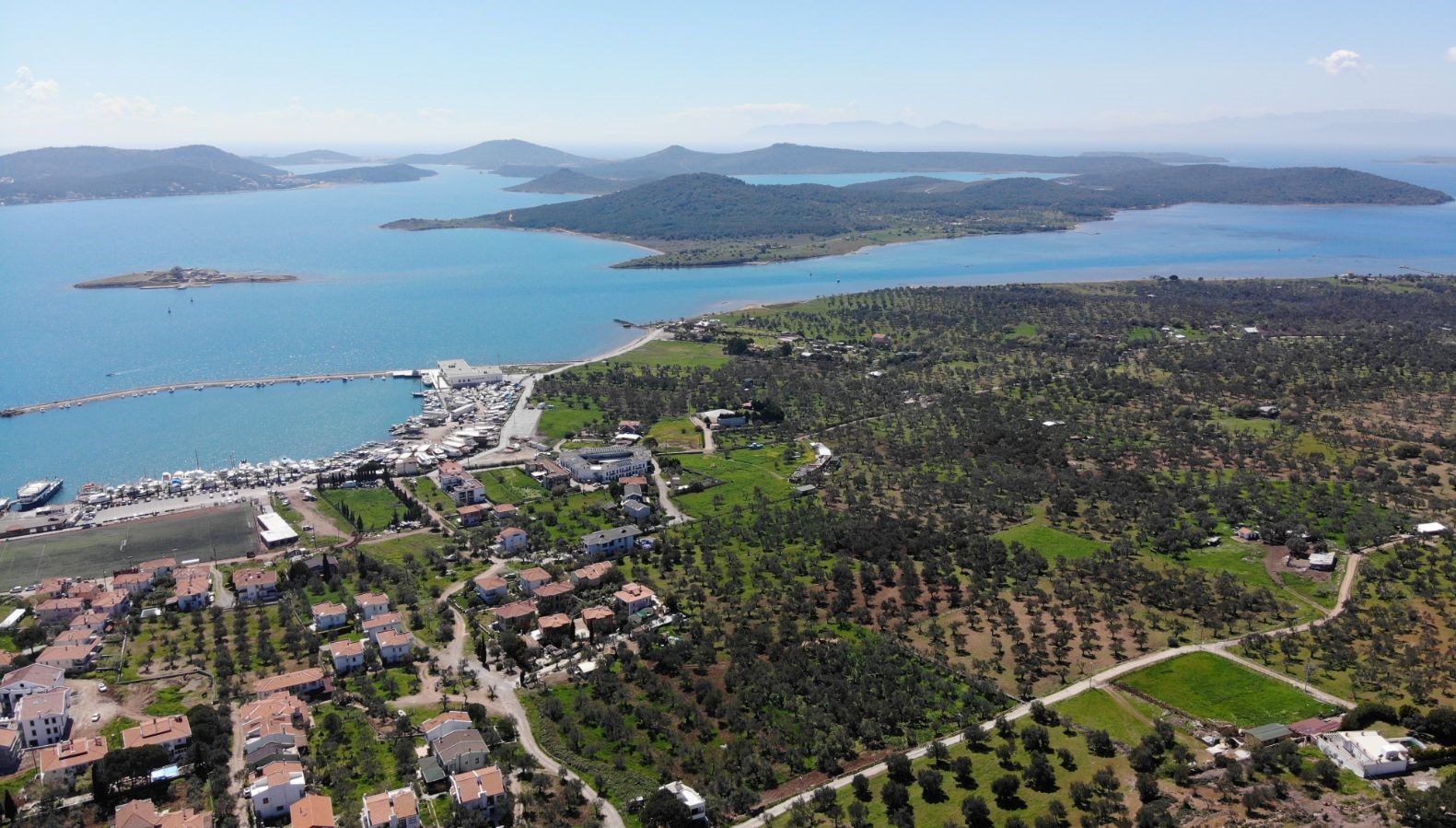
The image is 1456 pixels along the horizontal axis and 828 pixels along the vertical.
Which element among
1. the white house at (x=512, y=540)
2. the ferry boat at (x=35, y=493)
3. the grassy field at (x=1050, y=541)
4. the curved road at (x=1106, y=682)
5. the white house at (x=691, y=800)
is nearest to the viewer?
the white house at (x=691, y=800)

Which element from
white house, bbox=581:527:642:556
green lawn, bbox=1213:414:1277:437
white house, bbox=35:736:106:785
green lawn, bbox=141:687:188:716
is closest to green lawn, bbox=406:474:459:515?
white house, bbox=581:527:642:556

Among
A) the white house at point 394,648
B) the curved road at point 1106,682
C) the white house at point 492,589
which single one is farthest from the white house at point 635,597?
the curved road at point 1106,682

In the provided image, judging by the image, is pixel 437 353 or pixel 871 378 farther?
pixel 437 353

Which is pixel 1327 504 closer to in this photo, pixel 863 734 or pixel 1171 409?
pixel 1171 409

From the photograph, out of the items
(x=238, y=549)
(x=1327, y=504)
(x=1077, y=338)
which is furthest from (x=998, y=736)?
(x=1077, y=338)

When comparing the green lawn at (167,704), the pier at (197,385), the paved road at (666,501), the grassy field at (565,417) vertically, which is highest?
the pier at (197,385)

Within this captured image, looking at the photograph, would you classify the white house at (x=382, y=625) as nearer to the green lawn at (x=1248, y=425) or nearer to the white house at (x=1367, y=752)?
the white house at (x=1367, y=752)
